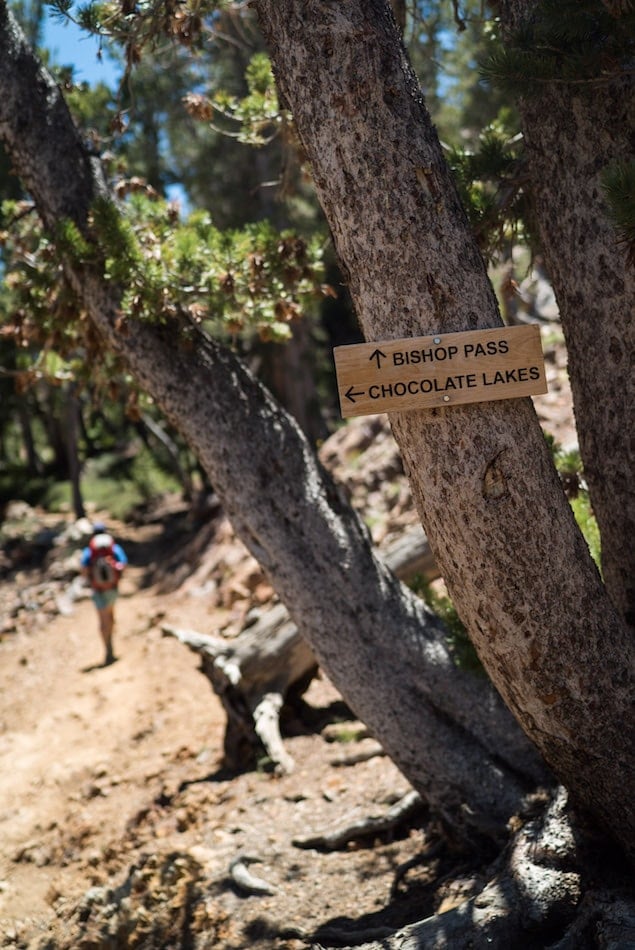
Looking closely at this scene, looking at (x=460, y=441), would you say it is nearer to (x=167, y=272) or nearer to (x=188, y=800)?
(x=167, y=272)

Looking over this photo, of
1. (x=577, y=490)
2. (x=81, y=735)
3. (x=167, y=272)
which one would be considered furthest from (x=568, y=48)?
(x=81, y=735)

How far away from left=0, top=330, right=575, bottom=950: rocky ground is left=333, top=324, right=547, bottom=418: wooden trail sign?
2.57 meters

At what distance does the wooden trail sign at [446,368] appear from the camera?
3.27 m

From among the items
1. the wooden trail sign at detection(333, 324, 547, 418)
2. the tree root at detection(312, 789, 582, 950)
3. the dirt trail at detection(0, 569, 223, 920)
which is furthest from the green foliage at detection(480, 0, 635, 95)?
the dirt trail at detection(0, 569, 223, 920)

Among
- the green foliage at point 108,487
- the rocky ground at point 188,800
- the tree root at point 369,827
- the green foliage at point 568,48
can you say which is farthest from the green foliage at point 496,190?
the green foliage at point 108,487

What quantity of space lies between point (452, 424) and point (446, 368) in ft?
0.71

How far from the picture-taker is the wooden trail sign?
3.27 m

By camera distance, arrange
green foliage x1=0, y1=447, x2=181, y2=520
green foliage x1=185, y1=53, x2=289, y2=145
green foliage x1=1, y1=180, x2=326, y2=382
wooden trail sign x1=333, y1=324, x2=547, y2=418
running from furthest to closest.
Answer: green foliage x1=0, y1=447, x2=181, y2=520 → green foliage x1=185, y1=53, x2=289, y2=145 → green foliage x1=1, y1=180, x2=326, y2=382 → wooden trail sign x1=333, y1=324, x2=547, y2=418

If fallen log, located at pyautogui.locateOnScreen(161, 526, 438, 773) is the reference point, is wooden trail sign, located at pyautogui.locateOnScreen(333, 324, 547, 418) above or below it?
above

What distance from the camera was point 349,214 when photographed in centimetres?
343

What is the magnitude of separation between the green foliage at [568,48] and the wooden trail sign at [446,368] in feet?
3.63

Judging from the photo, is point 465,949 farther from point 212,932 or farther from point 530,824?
point 212,932

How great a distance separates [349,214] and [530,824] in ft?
9.39

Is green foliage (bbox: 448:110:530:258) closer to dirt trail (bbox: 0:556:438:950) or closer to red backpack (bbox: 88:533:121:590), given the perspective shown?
dirt trail (bbox: 0:556:438:950)
